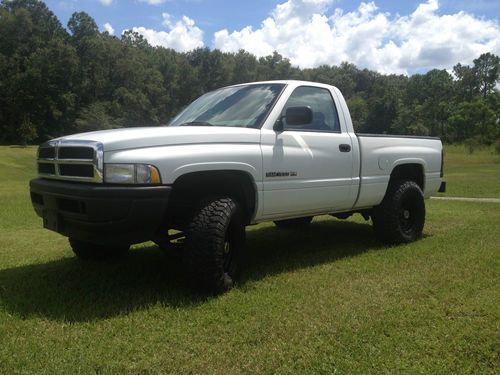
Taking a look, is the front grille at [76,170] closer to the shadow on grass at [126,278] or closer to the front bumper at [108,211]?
the front bumper at [108,211]

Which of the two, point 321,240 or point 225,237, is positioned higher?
point 225,237

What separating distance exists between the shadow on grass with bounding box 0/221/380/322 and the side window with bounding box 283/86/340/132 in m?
1.48

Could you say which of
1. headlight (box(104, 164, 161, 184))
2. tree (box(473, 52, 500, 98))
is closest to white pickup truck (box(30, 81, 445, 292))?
headlight (box(104, 164, 161, 184))

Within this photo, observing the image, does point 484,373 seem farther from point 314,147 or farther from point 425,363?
point 314,147

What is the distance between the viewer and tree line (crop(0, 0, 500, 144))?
224 ft

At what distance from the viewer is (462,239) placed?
6594 millimetres

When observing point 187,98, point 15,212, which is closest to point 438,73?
point 187,98

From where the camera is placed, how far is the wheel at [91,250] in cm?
512

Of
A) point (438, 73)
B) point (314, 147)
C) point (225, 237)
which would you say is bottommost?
point (225, 237)

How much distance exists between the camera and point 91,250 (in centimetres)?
516

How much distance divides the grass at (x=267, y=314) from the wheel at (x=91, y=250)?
117 mm

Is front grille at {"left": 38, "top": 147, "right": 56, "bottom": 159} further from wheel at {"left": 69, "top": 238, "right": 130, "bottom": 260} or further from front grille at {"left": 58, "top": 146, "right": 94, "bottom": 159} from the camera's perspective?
wheel at {"left": 69, "top": 238, "right": 130, "bottom": 260}

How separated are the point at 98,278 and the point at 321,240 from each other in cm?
315

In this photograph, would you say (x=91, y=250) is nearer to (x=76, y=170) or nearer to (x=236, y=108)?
(x=76, y=170)
